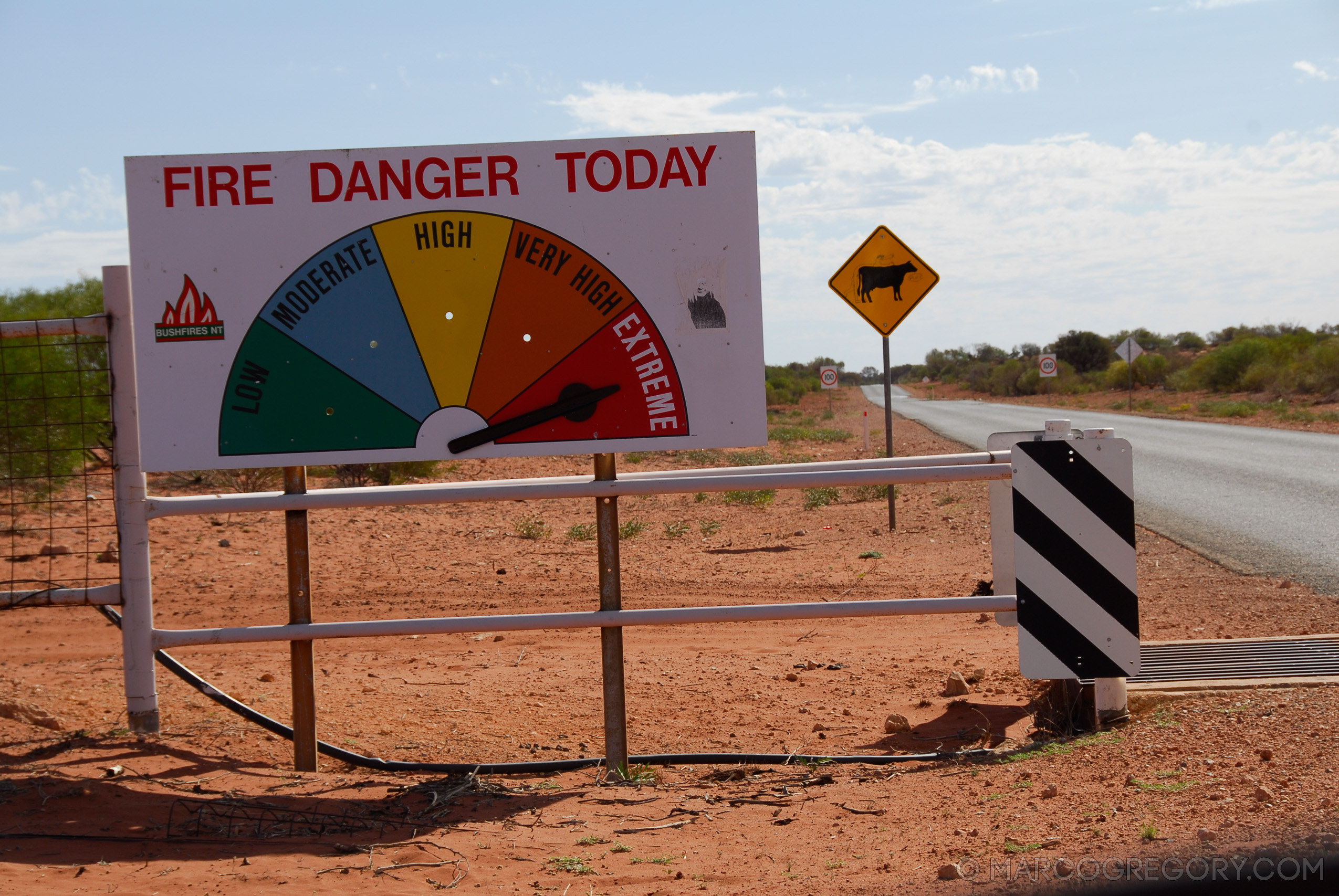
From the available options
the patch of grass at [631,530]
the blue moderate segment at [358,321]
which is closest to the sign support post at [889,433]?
the patch of grass at [631,530]

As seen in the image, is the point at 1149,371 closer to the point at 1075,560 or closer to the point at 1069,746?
the point at 1075,560

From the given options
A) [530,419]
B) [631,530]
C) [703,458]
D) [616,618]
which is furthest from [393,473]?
[616,618]

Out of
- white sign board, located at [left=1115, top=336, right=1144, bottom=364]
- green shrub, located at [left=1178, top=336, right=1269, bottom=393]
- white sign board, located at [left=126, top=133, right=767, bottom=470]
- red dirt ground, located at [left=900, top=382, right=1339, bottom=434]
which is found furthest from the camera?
green shrub, located at [left=1178, top=336, right=1269, bottom=393]

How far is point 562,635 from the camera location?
7.20m

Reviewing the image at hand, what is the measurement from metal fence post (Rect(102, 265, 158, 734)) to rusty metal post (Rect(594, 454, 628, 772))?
1.93m

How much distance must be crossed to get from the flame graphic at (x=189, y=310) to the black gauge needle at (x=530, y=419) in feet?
3.80

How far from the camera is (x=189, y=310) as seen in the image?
13.9 feet

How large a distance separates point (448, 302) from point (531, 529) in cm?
817

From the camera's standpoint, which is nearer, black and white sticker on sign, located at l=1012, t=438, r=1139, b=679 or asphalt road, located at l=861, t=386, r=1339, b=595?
black and white sticker on sign, located at l=1012, t=438, r=1139, b=679

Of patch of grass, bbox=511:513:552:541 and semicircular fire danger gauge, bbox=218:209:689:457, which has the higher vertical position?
semicircular fire danger gauge, bbox=218:209:689:457

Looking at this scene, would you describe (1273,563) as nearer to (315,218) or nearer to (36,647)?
(315,218)

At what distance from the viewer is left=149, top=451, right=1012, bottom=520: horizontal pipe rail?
404 centimetres

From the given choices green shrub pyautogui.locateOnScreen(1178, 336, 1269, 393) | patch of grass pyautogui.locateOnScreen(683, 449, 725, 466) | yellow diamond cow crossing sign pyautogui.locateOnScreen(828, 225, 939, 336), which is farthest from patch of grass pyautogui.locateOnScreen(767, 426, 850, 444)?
green shrub pyautogui.locateOnScreen(1178, 336, 1269, 393)

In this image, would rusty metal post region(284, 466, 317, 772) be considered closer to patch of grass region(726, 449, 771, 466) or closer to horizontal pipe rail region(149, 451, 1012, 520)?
horizontal pipe rail region(149, 451, 1012, 520)
